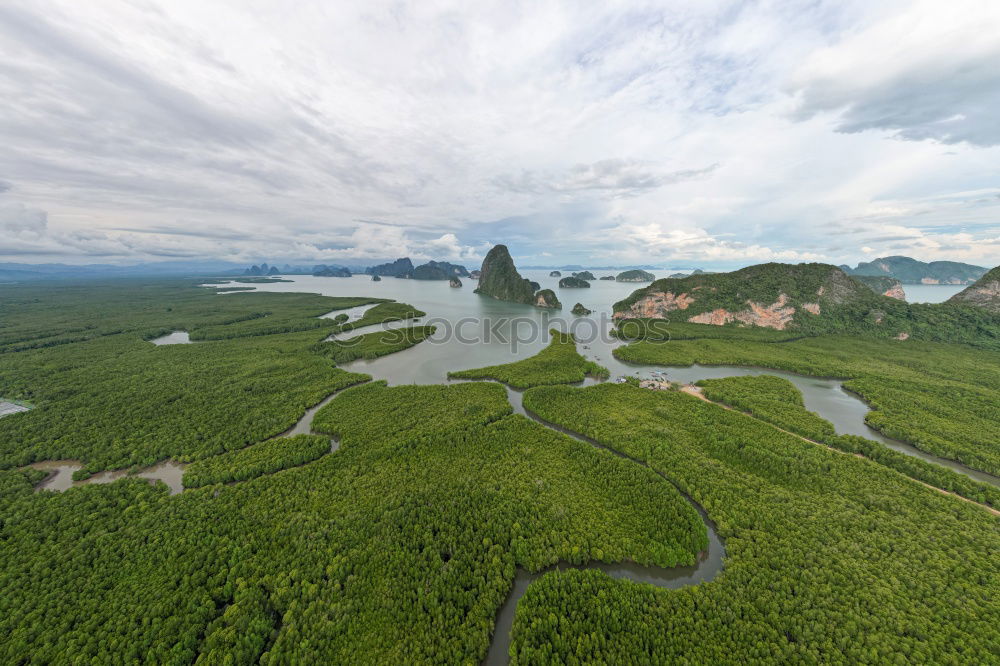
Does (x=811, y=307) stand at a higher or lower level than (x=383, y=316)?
higher

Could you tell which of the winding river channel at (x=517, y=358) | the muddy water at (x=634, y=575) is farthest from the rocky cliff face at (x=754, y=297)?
the muddy water at (x=634, y=575)

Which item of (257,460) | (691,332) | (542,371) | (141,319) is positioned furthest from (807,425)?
(141,319)

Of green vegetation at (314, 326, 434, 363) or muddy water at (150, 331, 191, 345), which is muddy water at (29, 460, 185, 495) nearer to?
green vegetation at (314, 326, 434, 363)

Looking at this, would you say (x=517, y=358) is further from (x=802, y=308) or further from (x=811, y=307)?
(x=811, y=307)

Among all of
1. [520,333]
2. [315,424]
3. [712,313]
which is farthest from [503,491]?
[712,313]

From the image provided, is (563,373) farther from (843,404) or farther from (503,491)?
(843,404)

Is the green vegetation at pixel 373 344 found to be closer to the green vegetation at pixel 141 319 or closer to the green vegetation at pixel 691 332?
the green vegetation at pixel 141 319
